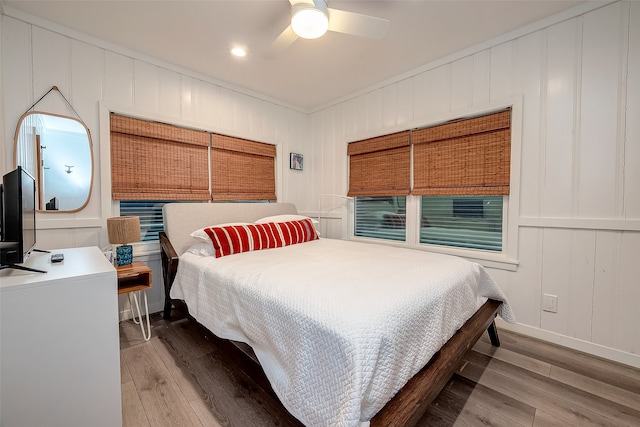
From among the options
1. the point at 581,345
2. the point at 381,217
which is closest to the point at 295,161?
the point at 381,217

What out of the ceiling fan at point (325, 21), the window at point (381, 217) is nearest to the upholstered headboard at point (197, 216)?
the window at point (381, 217)

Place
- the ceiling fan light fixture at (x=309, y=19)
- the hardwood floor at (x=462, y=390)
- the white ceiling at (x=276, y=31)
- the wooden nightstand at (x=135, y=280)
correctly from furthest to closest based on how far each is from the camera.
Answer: the wooden nightstand at (x=135, y=280), the white ceiling at (x=276, y=31), the ceiling fan light fixture at (x=309, y=19), the hardwood floor at (x=462, y=390)

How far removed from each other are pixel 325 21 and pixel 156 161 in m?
2.05

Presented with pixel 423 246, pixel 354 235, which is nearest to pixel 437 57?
pixel 423 246

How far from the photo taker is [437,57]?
2.59 m

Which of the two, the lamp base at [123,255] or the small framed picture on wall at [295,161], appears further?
the small framed picture on wall at [295,161]

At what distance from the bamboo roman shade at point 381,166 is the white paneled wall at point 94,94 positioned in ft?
5.15

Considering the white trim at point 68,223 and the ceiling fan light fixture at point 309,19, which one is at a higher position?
the ceiling fan light fixture at point 309,19

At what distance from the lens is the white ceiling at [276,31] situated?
1914 millimetres

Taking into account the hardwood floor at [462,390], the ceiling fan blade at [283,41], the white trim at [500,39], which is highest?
the white trim at [500,39]

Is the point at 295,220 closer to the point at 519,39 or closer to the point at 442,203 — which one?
the point at 442,203

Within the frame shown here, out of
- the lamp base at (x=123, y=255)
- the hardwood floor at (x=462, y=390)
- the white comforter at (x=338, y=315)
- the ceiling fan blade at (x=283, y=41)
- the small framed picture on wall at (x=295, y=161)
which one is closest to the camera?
the white comforter at (x=338, y=315)

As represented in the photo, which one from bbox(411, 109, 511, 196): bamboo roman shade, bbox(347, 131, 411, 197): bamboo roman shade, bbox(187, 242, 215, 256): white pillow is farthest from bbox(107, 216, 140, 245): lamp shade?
bbox(411, 109, 511, 196): bamboo roman shade

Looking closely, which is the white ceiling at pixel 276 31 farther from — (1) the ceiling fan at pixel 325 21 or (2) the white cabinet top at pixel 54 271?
(2) the white cabinet top at pixel 54 271
